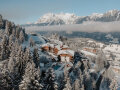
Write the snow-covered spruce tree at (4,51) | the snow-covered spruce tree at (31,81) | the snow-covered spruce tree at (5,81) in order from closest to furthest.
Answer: the snow-covered spruce tree at (31,81) → the snow-covered spruce tree at (5,81) → the snow-covered spruce tree at (4,51)

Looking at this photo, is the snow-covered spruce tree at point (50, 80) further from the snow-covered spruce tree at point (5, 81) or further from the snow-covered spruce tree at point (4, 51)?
the snow-covered spruce tree at point (4, 51)

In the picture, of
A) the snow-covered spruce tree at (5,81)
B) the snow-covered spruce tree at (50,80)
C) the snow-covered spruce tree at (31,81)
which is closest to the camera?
the snow-covered spruce tree at (31,81)

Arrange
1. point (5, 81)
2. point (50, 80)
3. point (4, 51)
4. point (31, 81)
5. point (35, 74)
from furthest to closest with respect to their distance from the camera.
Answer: point (4, 51), point (50, 80), point (5, 81), point (35, 74), point (31, 81)

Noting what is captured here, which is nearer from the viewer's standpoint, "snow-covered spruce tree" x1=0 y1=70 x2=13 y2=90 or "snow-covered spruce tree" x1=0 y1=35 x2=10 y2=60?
"snow-covered spruce tree" x1=0 y1=70 x2=13 y2=90

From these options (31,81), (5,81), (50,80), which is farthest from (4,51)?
(31,81)

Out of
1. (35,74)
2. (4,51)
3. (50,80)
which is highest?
(4,51)

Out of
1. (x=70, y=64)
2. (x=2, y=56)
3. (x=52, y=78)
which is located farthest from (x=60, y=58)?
(x=52, y=78)

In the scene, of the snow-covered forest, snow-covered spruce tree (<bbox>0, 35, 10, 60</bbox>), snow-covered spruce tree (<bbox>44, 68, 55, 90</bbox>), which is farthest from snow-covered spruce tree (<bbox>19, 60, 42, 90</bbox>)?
snow-covered spruce tree (<bbox>0, 35, 10, 60</bbox>)

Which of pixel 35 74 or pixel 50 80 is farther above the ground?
pixel 35 74

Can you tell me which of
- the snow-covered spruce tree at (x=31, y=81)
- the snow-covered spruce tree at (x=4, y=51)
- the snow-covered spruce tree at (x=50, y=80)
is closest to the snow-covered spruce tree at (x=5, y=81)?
the snow-covered spruce tree at (x=31, y=81)

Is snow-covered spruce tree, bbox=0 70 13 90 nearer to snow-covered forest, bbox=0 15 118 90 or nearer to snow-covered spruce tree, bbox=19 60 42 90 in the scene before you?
snow-covered forest, bbox=0 15 118 90

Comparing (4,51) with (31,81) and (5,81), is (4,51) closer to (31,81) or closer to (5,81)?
(5,81)

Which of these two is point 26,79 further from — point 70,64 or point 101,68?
point 101,68
